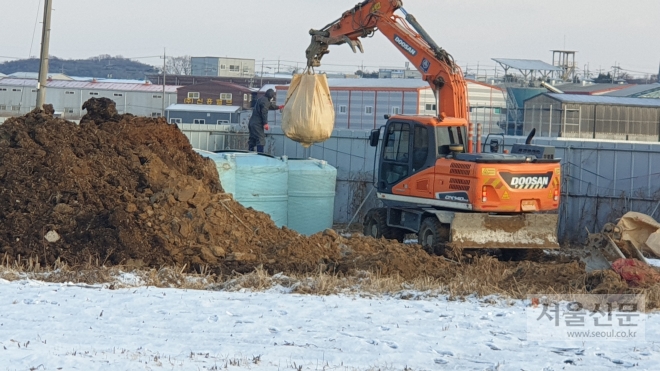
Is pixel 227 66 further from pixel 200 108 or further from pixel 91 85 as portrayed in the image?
pixel 200 108

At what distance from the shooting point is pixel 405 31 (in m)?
15.8

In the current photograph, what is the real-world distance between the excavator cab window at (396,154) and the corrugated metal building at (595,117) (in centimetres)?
2555

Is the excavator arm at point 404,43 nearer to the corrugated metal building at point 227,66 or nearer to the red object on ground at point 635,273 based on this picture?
the red object on ground at point 635,273

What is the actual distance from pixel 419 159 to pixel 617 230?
3.44 metres

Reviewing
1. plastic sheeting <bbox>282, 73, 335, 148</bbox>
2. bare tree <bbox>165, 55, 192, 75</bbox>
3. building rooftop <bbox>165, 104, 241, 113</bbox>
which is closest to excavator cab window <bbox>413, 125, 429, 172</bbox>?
plastic sheeting <bbox>282, 73, 335, 148</bbox>

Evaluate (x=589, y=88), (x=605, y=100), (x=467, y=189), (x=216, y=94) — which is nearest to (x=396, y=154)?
(x=467, y=189)

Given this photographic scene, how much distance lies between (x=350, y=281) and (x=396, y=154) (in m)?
4.70

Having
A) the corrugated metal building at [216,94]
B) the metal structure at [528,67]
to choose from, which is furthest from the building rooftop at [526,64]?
the corrugated metal building at [216,94]

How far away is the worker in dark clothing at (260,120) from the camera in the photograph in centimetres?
2019

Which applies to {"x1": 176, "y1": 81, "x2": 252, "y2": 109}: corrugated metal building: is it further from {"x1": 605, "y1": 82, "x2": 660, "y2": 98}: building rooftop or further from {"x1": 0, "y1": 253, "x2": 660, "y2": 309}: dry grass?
{"x1": 0, "y1": 253, "x2": 660, "y2": 309}: dry grass

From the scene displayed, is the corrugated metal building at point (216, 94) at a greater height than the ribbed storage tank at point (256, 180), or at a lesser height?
greater

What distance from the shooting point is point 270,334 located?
826cm

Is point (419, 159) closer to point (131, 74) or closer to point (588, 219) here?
point (588, 219)

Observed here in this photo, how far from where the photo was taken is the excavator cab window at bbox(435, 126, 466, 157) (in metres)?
14.7
